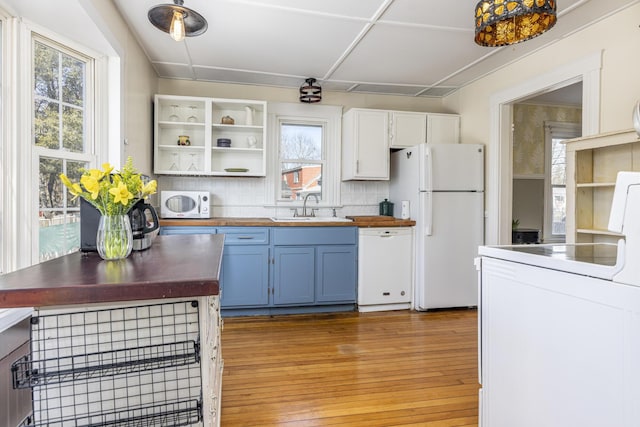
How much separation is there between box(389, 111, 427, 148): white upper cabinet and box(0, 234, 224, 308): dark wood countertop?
127 inches

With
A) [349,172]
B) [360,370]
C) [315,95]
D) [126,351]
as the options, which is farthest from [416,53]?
[126,351]

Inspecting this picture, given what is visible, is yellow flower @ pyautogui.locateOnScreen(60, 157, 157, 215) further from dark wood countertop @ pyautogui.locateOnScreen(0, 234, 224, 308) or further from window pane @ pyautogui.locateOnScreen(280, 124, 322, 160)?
window pane @ pyautogui.locateOnScreen(280, 124, 322, 160)

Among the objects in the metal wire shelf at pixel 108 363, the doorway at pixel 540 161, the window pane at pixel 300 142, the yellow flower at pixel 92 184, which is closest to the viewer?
the metal wire shelf at pixel 108 363

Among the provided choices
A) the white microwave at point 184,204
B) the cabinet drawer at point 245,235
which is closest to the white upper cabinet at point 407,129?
the cabinet drawer at point 245,235

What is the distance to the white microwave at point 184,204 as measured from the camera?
360cm

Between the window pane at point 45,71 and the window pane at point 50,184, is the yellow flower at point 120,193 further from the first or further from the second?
the window pane at point 45,71

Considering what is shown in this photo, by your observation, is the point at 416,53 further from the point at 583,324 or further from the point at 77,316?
the point at 77,316

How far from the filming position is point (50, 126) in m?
2.10

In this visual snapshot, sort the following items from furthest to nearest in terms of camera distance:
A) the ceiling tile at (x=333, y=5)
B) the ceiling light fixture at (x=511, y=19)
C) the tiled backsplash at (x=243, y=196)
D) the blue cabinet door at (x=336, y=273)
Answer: the tiled backsplash at (x=243, y=196)
the blue cabinet door at (x=336, y=273)
the ceiling tile at (x=333, y=5)
the ceiling light fixture at (x=511, y=19)

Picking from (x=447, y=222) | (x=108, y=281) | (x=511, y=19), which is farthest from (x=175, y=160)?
(x=511, y=19)

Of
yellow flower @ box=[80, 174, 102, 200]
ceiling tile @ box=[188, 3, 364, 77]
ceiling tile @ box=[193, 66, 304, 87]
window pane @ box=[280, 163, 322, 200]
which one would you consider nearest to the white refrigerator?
window pane @ box=[280, 163, 322, 200]

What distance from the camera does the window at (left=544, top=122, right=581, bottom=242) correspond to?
4.80 metres

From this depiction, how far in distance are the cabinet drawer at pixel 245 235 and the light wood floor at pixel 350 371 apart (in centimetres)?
77

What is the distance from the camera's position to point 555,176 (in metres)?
4.85
